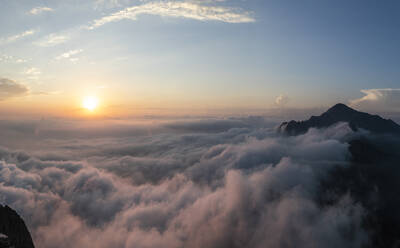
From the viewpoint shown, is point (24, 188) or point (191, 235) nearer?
point (191, 235)

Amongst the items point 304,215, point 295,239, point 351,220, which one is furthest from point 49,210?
point 351,220

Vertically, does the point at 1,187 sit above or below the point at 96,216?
above

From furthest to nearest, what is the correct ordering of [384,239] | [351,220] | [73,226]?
[351,220], [73,226], [384,239]

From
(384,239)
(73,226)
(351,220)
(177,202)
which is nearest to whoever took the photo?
(384,239)

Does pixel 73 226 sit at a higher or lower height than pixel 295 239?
higher

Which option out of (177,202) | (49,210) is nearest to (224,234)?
(177,202)


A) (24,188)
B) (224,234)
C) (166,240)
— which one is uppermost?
(24,188)

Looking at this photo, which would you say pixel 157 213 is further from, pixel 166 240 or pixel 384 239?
pixel 384 239

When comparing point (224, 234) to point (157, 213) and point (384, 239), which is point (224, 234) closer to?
point (157, 213)

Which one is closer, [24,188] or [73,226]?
[73,226]
